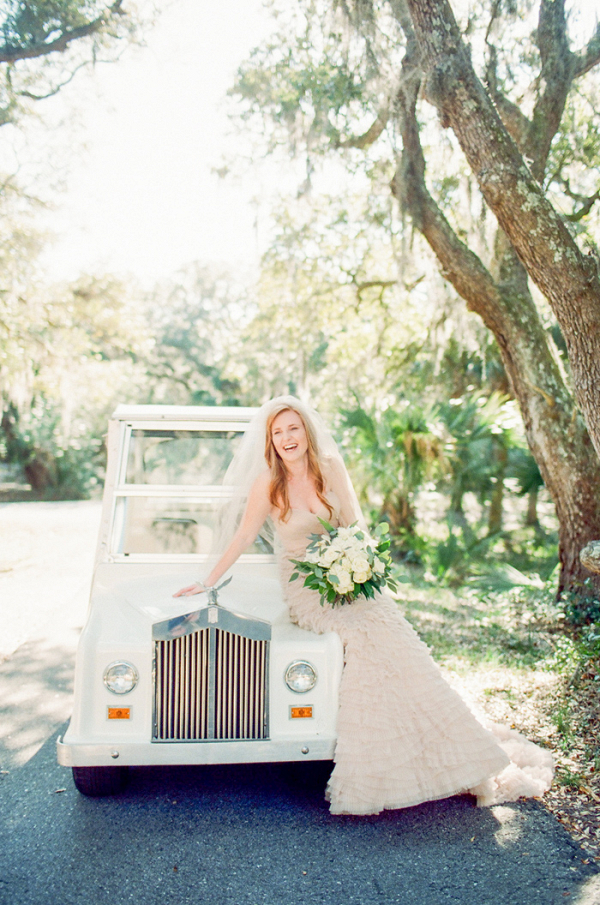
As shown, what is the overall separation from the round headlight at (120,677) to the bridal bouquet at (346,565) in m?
0.97

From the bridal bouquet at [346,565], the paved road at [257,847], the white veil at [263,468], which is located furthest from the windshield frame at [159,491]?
the paved road at [257,847]

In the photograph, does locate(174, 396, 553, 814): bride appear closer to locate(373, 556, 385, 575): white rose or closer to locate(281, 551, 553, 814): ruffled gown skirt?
locate(281, 551, 553, 814): ruffled gown skirt

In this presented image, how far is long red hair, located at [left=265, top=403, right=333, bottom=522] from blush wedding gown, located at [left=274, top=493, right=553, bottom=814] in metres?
0.74

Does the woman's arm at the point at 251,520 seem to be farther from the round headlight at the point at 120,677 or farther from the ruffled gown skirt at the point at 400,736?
the round headlight at the point at 120,677

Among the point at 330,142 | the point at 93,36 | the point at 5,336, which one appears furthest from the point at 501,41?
the point at 5,336

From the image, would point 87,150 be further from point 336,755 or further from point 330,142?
point 336,755

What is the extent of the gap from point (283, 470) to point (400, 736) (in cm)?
161

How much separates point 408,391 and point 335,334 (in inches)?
81.1

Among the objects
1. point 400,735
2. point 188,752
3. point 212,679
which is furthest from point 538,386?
point 188,752

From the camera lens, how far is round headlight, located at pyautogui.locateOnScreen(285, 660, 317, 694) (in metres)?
3.47

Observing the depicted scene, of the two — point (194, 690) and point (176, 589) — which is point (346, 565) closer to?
point (194, 690)

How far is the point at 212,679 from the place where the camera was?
11.4 ft

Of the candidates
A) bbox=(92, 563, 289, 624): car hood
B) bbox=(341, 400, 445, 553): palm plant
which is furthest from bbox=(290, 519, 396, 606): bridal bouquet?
bbox=(341, 400, 445, 553): palm plant

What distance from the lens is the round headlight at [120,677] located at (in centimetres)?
338
